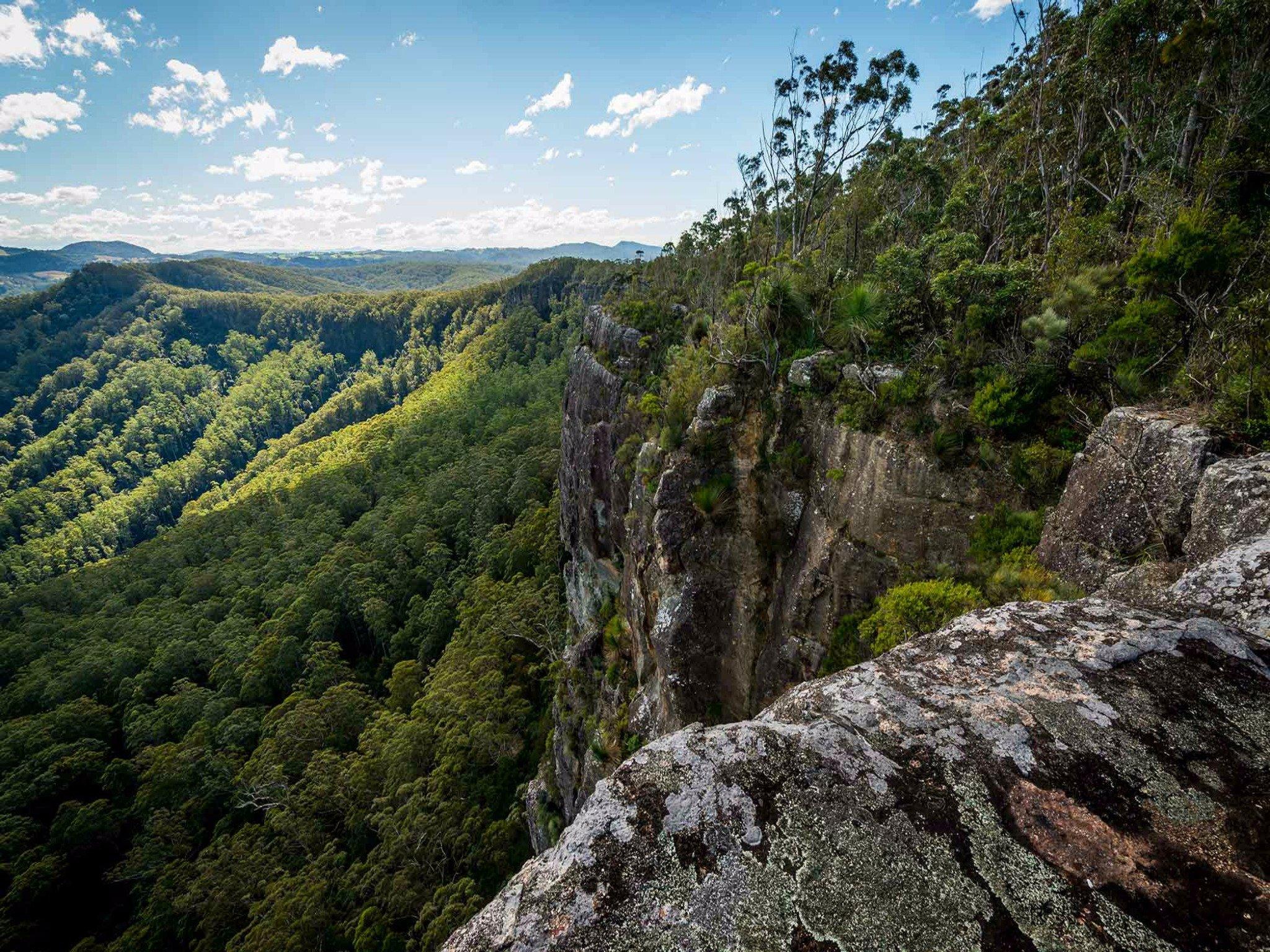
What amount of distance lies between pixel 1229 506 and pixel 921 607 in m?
4.10

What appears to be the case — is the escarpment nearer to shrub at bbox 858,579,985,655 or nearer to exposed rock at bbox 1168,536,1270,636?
exposed rock at bbox 1168,536,1270,636

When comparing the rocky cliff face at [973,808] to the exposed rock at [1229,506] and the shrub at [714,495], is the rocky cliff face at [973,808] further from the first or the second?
the shrub at [714,495]

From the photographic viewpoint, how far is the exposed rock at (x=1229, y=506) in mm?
5348

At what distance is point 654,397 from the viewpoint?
25312 millimetres

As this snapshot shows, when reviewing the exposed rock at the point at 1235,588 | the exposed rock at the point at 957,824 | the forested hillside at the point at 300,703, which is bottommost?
the forested hillside at the point at 300,703

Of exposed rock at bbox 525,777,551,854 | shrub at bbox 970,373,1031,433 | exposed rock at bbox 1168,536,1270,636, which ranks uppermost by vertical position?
shrub at bbox 970,373,1031,433

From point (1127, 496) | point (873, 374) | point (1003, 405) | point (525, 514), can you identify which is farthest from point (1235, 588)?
point (525, 514)

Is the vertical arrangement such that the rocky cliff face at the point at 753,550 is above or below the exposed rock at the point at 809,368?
below

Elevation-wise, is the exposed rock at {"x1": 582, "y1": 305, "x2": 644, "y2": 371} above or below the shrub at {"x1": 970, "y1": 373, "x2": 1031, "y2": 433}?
below

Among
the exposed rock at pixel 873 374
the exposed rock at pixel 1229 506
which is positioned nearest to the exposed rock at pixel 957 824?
the exposed rock at pixel 1229 506

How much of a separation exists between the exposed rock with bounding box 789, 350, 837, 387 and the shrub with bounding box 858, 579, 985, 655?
578 cm

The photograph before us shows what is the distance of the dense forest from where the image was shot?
9.30m

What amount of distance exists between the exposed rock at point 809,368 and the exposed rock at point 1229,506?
7812 millimetres

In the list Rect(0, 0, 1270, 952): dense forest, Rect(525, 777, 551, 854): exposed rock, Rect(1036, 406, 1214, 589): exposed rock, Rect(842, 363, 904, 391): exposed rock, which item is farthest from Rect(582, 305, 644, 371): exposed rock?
Rect(1036, 406, 1214, 589): exposed rock
